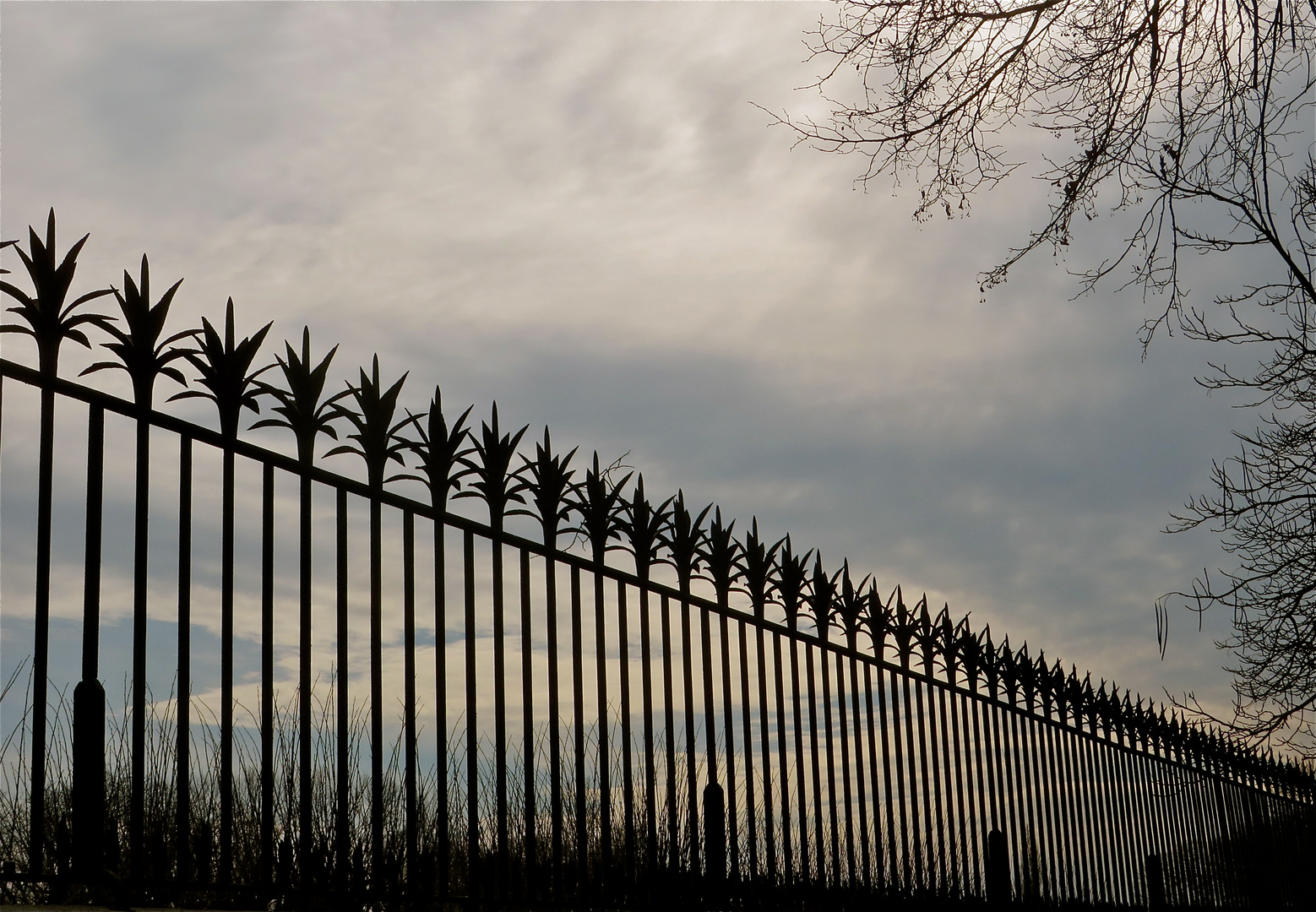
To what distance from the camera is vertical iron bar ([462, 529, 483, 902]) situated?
5086mm

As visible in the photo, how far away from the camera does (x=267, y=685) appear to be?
14.8 ft

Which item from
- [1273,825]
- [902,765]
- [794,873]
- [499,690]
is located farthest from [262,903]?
[1273,825]

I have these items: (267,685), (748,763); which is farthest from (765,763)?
(267,685)

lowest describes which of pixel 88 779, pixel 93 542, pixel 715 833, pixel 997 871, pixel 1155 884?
pixel 1155 884

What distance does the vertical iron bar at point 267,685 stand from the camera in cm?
443

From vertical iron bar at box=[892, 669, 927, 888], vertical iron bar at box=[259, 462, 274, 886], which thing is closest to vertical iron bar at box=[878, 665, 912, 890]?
vertical iron bar at box=[892, 669, 927, 888]

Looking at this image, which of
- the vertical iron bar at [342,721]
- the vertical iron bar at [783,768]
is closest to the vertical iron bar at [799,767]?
the vertical iron bar at [783,768]

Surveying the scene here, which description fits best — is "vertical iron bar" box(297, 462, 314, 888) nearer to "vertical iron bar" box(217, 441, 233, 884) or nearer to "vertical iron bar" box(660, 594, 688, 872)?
"vertical iron bar" box(217, 441, 233, 884)

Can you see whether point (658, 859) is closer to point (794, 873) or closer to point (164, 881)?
point (794, 873)

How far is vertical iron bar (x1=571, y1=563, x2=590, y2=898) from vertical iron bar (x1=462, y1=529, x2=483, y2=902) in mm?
631

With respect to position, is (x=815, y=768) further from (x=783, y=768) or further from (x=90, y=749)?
(x=90, y=749)

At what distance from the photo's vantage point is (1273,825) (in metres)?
14.5

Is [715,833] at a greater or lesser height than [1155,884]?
greater

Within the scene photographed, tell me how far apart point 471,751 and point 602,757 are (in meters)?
1.00
